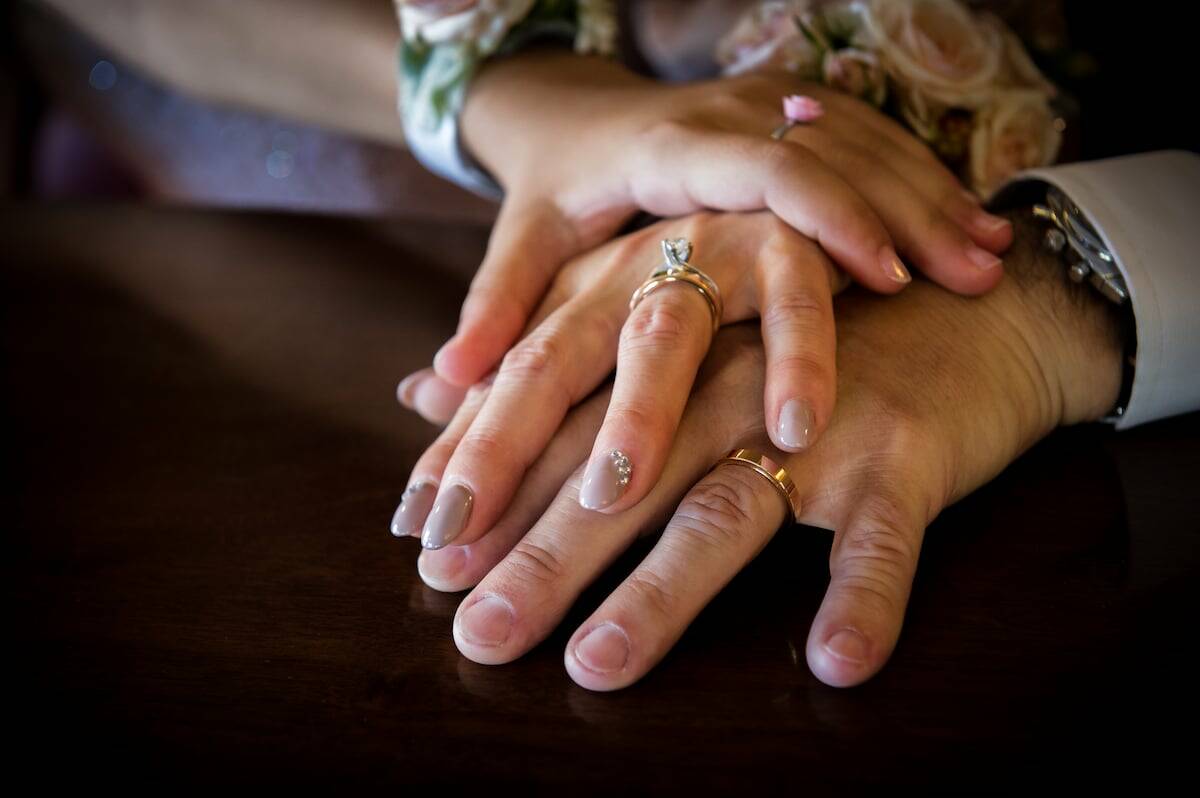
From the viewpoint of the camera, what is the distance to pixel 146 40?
4.51ft

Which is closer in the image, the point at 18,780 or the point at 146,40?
the point at 18,780

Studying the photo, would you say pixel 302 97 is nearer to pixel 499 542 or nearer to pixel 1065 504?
pixel 499 542

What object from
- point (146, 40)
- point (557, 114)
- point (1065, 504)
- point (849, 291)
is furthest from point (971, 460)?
point (146, 40)

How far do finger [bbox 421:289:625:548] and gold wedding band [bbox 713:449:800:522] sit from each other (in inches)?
4.3

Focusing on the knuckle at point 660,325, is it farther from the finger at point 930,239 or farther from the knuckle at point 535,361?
the finger at point 930,239

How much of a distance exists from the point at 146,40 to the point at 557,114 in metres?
0.87

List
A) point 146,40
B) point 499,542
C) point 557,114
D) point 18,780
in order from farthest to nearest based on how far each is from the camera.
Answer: point 146,40, point 557,114, point 499,542, point 18,780

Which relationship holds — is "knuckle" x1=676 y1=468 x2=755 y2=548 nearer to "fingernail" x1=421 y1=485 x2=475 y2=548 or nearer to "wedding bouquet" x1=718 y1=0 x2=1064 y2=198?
"fingernail" x1=421 y1=485 x2=475 y2=548

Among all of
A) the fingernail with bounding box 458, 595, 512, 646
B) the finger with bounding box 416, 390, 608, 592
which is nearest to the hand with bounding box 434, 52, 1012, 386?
the finger with bounding box 416, 390, 608, 592

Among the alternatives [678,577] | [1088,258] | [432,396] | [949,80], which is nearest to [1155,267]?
[1088,258]

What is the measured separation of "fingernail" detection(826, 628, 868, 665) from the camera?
1.31 feet

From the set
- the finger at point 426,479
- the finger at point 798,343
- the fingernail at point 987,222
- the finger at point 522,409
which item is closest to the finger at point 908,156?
the fingernail at point 987,222

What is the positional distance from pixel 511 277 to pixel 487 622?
12.9 inches

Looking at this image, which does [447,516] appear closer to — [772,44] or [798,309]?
[798,309]
